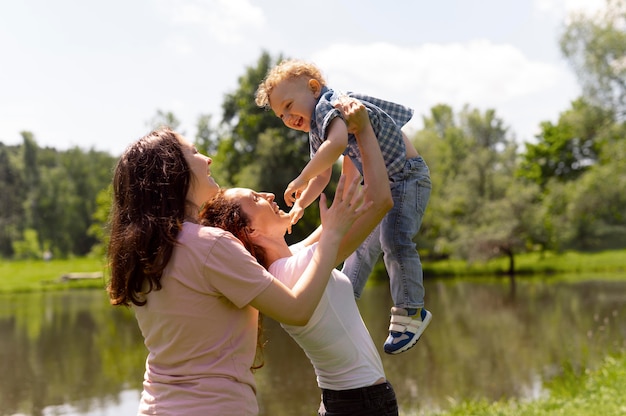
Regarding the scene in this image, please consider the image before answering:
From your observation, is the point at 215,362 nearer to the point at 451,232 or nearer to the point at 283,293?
the point at 283,293

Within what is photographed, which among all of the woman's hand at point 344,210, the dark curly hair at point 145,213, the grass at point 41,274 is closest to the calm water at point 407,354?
the woman's hand at point 344,210

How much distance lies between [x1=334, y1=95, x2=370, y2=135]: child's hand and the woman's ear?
0.31 metres

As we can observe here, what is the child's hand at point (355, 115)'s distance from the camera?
2.48 m

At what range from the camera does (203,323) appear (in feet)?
6.66

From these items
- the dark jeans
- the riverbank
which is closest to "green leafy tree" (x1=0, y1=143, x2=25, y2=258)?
the riverbank

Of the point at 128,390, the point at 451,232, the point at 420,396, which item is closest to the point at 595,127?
the point at 451,232

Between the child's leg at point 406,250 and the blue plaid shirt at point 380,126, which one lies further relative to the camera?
the child's leg at point 406,250

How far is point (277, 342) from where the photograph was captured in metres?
14.4

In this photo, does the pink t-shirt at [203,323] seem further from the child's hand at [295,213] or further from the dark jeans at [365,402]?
the child's hand at [295,213]

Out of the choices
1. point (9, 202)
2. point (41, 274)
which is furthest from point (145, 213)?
point (9, 202)

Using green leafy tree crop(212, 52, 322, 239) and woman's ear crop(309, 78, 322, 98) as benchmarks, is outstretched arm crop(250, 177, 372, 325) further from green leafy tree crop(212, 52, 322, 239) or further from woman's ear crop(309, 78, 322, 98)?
green leafy tree crop(212, 52, 322, 239)

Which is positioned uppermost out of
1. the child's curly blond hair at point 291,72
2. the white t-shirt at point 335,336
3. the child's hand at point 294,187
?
the child's curly blond hair at point 291,72

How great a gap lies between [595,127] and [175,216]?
853 inches

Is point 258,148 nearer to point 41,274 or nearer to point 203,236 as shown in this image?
point 41,274
